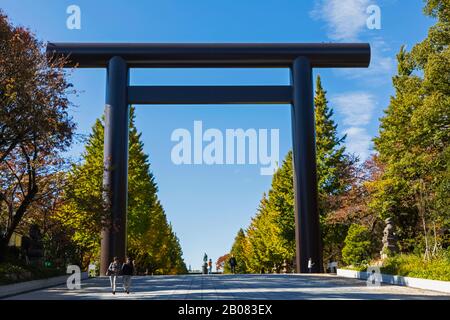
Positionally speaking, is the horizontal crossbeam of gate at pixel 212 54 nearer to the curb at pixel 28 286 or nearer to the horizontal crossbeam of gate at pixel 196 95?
the horizontal crossbeam of gate at pixel 196 95

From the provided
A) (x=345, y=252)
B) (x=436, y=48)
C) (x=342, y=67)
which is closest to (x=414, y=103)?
(x=436, y=48)

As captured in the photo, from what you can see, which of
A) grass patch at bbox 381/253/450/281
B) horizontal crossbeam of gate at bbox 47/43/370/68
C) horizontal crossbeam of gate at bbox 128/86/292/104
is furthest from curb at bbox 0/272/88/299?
grass patch at bbox 381/253/450/281

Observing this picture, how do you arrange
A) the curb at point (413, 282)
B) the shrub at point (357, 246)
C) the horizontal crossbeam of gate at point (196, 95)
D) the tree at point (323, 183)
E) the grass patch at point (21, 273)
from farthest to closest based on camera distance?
the tree at point (323, 183) < the shrub at point (357, 246) < the horizontal crossbeam of gate at point (196, 95) < the grass patch at point (21, 273) < the curb at point (413, 282)

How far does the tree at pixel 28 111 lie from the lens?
17156mm

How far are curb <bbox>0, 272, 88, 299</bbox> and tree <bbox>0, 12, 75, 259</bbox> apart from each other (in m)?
2.18

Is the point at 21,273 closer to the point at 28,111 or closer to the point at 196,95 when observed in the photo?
the point at 28,111

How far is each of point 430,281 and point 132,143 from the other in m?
23.9

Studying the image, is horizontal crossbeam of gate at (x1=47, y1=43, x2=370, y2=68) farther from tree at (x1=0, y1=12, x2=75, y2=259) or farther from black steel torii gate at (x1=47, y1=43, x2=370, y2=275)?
tree at (x1=0, y1=12, x2=75, y2=259)

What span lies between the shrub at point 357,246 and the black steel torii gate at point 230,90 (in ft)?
13.4

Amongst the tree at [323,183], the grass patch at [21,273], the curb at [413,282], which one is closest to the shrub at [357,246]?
the tree at [323,183]

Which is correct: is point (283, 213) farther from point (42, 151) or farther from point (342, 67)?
point (42, 151)

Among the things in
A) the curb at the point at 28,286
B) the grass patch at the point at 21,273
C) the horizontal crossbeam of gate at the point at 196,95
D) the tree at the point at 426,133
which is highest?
the horizontal crossbeam of gate at the point at 196,95

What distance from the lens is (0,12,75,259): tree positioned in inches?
675
